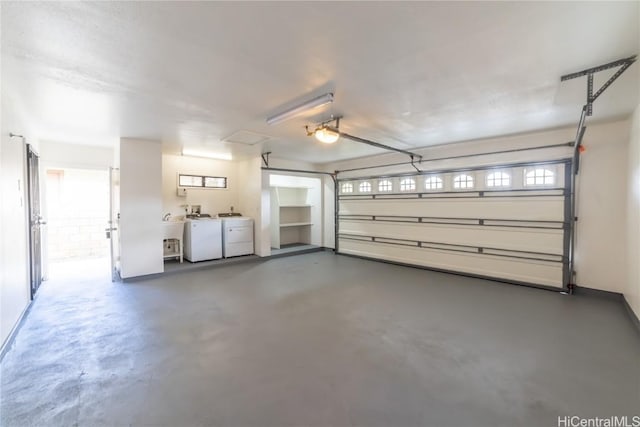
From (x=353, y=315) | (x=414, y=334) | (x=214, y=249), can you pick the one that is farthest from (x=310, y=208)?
(x=414, y=334)

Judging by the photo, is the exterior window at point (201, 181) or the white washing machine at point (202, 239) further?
the exterior window at point (201, 181)

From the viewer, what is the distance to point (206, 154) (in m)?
6.22

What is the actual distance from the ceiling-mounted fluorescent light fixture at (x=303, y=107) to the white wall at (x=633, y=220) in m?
3.51

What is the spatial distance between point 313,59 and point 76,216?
27.3 feet

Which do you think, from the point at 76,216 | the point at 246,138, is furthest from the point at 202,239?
the point at 76,216

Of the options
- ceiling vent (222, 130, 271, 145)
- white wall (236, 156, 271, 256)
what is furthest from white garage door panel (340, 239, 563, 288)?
ceiling vent (222, 130, 271, 145)

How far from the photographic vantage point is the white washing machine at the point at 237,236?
20.9 ft

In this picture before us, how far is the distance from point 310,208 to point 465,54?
6.57 meters

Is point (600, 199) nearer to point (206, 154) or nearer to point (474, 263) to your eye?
point (474, 263)

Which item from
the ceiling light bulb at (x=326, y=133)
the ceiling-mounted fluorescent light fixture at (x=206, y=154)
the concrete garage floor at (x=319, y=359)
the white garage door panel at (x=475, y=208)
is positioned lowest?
the concrete garage floor at (x=319, y=359)

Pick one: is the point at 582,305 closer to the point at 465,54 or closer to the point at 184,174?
the point at 465,54

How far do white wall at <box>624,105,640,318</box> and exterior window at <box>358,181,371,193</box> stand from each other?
4288 mm

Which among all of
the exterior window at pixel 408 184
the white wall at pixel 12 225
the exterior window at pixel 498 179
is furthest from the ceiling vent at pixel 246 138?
the exterior window at pixel 498 179

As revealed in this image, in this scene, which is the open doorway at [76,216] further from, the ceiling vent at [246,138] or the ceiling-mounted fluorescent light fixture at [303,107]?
the ceiling-mounted fluorescent light fixture at [303,107]
